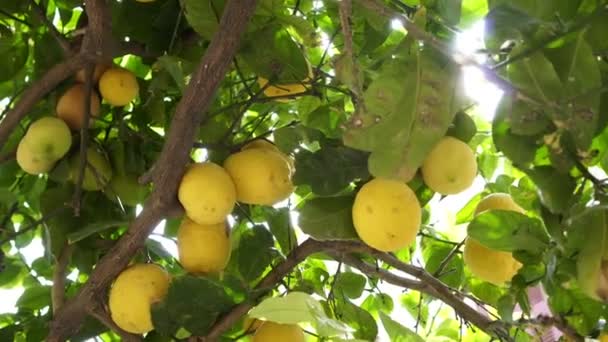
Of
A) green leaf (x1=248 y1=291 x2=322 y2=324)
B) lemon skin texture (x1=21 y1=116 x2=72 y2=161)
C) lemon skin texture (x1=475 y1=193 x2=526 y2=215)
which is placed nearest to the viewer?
green leaf (x1=248 y1=291 x2=322 y2=324)

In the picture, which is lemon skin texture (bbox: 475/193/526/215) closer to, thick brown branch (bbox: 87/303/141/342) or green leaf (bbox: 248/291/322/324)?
green leaf (bbox: 248/291/322/324)

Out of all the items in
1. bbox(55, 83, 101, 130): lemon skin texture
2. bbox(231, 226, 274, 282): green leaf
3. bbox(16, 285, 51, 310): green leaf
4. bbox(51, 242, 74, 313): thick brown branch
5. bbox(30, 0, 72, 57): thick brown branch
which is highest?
bbox(30, 0, 72, 57): thick brown branch

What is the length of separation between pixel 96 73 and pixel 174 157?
44 centimetres

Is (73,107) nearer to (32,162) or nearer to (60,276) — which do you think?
(32,162)

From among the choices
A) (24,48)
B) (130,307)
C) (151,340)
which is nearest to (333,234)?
(130,307)

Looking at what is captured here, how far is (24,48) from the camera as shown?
1.46m

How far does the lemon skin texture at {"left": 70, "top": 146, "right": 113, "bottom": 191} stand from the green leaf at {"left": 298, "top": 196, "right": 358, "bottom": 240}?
0.48 metres

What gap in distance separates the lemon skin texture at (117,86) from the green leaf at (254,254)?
0.35m

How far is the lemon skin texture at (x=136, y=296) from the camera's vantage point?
1106 millimetres

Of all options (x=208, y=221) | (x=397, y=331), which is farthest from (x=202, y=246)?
(x=397, y=331)

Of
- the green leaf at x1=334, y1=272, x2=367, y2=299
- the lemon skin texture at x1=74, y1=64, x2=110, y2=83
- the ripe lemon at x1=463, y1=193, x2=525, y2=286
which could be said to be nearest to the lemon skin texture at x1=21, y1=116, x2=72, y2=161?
the lemon skin texture at x1=74, y1=64, x2=110, y2=83

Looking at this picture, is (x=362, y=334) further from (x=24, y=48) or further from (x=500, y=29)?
(x=24, y=48)

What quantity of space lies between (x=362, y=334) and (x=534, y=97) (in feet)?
2.21

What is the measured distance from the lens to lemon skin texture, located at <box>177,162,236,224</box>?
1.06 m
